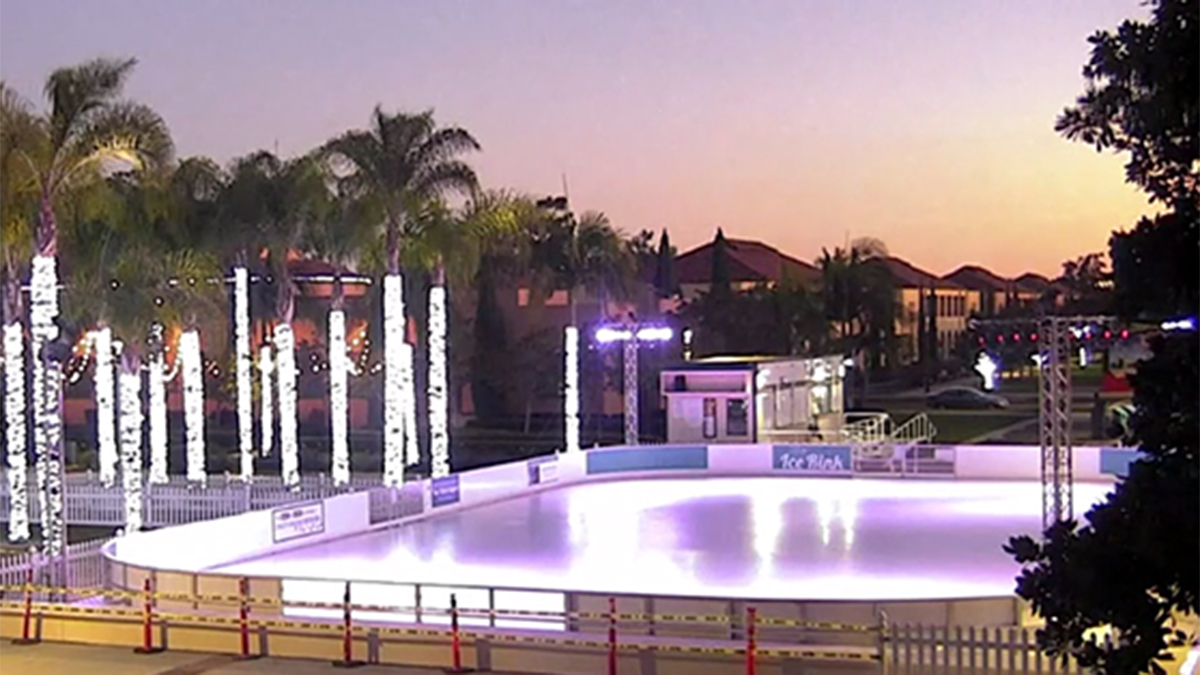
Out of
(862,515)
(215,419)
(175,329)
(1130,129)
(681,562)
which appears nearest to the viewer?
(1130,129)

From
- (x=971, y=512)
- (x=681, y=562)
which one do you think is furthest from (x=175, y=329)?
(x=971, y=512)

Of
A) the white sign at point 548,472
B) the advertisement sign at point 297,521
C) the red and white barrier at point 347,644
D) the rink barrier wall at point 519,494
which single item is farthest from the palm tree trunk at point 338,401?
the red and white barrier at point 347,644

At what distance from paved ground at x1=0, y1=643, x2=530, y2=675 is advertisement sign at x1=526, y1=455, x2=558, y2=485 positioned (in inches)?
782

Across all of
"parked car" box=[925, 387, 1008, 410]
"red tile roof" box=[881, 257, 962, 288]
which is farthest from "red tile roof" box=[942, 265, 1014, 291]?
"parked car" box=[925, 387, 1008, 410]

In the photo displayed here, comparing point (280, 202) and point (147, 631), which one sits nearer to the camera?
point (147, 631)

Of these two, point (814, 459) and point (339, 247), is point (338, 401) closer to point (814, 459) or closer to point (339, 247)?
point (339, 247)

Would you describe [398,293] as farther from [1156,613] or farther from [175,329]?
[1156,613]

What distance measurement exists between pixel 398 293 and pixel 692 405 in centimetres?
1141

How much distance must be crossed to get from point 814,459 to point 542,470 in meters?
7.03

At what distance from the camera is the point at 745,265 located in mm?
86188

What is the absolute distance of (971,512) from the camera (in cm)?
3067

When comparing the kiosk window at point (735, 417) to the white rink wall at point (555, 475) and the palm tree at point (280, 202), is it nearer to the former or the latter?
the white rink wall at point (555, 475)

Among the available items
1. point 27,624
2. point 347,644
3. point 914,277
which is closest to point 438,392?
point 27,624

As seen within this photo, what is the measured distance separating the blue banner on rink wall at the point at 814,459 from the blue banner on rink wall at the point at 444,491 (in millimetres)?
9758
